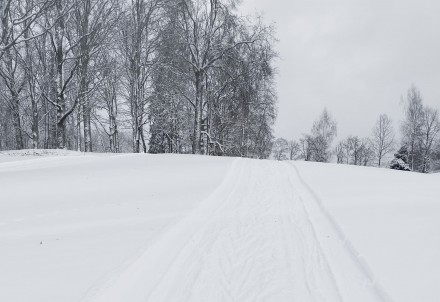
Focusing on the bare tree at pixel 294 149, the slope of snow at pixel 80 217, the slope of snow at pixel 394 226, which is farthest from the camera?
the bare tree at pixel 294 149

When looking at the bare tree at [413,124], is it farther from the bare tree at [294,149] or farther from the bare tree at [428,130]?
the bare tree at [294,149]

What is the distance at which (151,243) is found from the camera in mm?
5371

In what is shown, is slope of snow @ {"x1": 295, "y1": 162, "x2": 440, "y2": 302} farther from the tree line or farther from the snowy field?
the tree line

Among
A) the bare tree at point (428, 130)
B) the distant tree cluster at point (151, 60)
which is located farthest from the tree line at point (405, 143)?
the distant tree cluster at point (151, 60)

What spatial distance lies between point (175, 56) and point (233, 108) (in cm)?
598

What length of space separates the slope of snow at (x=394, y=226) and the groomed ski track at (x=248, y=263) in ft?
0.76

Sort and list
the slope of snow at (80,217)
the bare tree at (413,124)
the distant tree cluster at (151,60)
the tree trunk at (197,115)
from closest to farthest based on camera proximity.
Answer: the slope of snow at (80,217) → the distant tree cluster at (151,60) → the tree trunk at (197,115) → the bare tree at (413,124)

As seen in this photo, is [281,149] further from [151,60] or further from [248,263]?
[248,263]

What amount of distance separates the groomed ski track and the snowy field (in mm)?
20

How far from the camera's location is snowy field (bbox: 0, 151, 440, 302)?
13.0 feet

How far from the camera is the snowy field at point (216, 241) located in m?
3.97

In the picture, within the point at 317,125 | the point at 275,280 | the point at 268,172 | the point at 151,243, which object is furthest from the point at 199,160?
the point at 317,125

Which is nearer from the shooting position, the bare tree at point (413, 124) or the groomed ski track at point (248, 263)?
the groomed ski track at point (248, 263)

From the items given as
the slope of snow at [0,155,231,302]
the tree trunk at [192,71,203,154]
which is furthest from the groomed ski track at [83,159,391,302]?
the tree trunk at [192,71,203,154]
